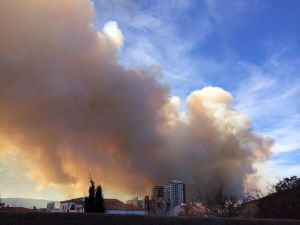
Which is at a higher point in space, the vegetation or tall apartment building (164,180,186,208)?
tall apartment building (164,180,186,208)

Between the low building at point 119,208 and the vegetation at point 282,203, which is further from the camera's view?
the low building at point 119,208

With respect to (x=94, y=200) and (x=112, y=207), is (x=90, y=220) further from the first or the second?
(x=112, y=207)

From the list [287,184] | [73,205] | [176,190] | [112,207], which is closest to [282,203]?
[287,184]

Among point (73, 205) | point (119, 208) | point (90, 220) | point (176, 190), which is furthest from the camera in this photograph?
point (176, 190)

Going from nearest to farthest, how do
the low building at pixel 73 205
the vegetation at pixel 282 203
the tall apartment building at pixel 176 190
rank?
the vegetation at pixel 282 203 → the low building at pixel 73 205 → the tall apartment building at pixel 176 190

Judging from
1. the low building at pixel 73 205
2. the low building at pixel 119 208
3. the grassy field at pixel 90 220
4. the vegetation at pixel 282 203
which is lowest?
the grassy field at pixel 90 220

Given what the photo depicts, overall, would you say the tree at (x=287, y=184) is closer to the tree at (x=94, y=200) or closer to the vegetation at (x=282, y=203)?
the vegetation at (x=282, y=203)

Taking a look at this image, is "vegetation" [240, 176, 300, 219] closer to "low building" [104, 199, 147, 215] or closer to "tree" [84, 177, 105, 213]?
"tree" [84, 177, 105, 213]

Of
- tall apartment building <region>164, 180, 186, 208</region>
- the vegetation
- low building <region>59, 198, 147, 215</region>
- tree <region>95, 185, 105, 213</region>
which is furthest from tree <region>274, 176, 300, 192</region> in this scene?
tall apartment building <region>164, 180, 186, 208</region>

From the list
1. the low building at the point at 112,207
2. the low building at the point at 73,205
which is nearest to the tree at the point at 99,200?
the low building at the point at 112,207

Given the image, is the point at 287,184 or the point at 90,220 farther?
the point at 287,184

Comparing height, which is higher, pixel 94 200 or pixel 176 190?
pixel 176 190

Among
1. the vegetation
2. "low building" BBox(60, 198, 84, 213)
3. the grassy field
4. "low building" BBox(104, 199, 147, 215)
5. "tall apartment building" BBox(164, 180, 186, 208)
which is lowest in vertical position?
the grassy field

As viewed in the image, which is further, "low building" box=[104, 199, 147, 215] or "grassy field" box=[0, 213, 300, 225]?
"low building" box=[104, 199, 147, 215]
